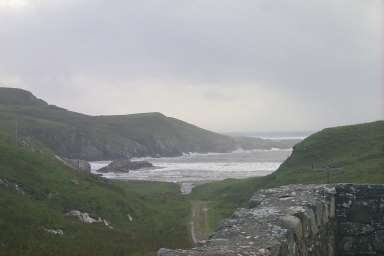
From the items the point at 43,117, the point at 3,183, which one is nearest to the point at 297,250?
the point at 3,183

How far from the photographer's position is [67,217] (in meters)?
31.4

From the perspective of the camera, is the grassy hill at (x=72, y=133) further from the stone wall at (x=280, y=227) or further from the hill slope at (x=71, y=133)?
the stone wall at (x=280, y=227)

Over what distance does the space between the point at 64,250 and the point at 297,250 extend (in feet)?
Answer: 54.3

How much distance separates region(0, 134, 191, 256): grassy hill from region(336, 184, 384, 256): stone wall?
46.3 feet

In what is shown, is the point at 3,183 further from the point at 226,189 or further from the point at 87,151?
the point at 87,151

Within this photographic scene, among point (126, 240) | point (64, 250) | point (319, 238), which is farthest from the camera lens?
point (126, 240)

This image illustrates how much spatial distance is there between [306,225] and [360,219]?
249cm

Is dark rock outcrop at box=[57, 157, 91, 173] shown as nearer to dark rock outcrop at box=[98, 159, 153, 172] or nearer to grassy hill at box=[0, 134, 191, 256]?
grassy hill at box=[0, 134, 191, 256]

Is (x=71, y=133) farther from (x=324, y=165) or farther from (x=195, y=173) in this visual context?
(x=324, y=165)

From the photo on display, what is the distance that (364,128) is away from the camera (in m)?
60.5

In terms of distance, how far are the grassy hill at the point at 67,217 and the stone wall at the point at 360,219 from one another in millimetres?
14099

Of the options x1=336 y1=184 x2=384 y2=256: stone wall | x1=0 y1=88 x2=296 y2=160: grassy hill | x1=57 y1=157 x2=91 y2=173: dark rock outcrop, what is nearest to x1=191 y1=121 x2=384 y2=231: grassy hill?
x1=57 y1=157 x2=91 y2=173: dark rock outcrop

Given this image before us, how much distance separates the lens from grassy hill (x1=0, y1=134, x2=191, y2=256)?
78.0 ft

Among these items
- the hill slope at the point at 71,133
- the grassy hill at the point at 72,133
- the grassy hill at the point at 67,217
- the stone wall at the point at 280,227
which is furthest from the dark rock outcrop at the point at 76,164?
the stone wall at the point at 280,227
